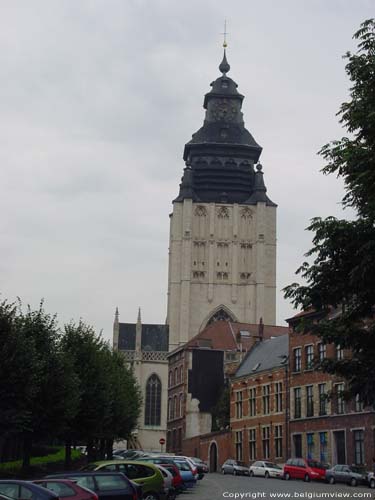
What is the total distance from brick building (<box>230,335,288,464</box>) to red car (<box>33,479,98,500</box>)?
4225 centimetres

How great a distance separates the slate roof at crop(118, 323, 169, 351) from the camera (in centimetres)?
12475

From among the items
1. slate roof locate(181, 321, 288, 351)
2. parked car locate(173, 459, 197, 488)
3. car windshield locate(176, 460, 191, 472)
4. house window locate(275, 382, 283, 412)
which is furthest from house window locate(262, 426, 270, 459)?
parked car locate(173, 459, 197, 488)

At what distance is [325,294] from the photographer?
24.1 metres

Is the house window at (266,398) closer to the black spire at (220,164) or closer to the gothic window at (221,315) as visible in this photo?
the gothic window at (221,315)

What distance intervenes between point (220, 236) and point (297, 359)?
6409 centimetres

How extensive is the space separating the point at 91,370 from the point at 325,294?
80.3 ft

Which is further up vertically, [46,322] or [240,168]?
[240,168]

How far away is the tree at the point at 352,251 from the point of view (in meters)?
22.8

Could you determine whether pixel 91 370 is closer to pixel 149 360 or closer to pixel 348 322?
pixel 348 322

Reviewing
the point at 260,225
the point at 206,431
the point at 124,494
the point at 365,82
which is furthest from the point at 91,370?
the point at 260,225

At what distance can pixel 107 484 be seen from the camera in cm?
2244

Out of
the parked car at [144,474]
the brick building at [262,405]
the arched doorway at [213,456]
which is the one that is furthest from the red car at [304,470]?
the arched doorway at [213,456]

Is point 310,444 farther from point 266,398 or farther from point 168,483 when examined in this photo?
point 168,483

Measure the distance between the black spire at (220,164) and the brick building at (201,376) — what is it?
37.8 metres
